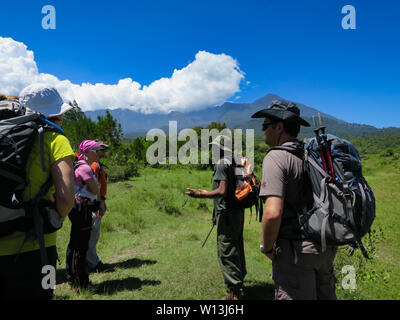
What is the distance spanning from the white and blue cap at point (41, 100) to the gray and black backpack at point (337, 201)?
80.8 inches

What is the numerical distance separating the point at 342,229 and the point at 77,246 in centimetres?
322

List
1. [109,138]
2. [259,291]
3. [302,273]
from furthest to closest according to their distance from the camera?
[109,138] < [259,291] < [302,273]

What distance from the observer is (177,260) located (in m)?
4.67

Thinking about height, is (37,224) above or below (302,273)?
above

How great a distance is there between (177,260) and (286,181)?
11.4ft

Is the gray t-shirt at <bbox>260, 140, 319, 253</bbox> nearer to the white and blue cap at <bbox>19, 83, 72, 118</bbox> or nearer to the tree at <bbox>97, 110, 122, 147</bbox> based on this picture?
the white and blue cap at <bbox>19, 83, 72, 118</bbox>

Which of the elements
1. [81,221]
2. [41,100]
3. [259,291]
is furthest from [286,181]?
[81,221]

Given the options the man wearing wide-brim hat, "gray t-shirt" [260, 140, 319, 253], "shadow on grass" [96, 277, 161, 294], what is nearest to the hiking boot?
"shadow on grass" [96, 277, 161, 294]

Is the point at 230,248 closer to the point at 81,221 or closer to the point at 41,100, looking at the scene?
the point at 81,221

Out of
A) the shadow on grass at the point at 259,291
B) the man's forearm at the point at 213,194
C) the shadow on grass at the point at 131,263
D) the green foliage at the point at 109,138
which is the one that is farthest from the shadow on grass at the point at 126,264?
the green foliage at the point at 109,138

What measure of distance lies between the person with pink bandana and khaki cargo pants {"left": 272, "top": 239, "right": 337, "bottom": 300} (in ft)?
8.26

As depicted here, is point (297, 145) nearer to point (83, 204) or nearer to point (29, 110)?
point (29, 110)

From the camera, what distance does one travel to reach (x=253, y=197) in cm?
326

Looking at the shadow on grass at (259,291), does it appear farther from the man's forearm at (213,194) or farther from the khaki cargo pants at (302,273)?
the khaki cargo pants at (302,273)
